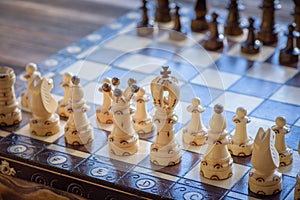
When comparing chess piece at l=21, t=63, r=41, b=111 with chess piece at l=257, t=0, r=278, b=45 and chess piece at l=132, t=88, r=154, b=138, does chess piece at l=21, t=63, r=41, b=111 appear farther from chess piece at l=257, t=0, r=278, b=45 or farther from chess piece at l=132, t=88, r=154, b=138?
chess piece at l=257, t=0, r=278, b=45

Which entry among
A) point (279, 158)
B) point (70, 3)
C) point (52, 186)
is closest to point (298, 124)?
point (279, 158)

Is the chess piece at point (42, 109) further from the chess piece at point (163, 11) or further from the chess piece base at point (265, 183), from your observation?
the chess piece at point (163, 11)

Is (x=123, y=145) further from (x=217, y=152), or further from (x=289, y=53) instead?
(x=289, y=53)

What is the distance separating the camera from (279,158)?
214 cm

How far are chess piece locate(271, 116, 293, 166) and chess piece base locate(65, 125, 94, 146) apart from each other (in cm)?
54

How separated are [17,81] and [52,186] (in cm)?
66

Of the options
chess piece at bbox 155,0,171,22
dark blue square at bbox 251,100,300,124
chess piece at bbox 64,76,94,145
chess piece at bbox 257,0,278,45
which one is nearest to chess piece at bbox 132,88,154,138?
chess piece at bbox 64,76,94,145

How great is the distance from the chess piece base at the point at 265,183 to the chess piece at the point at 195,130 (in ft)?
0.85

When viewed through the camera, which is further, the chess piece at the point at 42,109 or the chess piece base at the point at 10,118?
the chess piece base at the point at 10,118

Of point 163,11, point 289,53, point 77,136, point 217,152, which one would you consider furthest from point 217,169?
point 163,11

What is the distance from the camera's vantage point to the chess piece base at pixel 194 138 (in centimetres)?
226

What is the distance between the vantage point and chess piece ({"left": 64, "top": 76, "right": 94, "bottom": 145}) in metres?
2.28

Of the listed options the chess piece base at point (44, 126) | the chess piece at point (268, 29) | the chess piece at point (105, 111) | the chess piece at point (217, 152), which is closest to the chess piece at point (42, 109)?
the chess piece base at point (44, 126)

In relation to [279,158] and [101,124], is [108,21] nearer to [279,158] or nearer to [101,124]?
[101,124]
